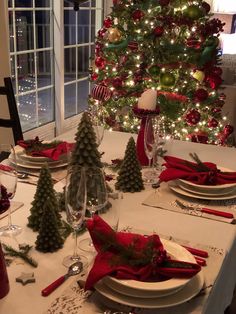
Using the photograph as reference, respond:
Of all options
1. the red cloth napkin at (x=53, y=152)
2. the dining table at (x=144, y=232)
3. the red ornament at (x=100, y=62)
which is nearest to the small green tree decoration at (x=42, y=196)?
the dining table at (x=144, y=232)

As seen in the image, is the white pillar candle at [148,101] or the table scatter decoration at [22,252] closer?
the table scatter decoration at [22,252]

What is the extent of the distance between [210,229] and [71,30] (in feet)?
12.1

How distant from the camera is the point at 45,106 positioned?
4.36 m

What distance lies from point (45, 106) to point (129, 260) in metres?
3.66

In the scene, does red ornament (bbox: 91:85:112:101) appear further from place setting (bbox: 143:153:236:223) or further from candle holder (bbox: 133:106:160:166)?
place setting (bbox: 143:153:236:223)

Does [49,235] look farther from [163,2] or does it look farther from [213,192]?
[163,2]

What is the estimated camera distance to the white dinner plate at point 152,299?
80 centimetres

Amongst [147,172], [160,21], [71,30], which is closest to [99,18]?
[71,30]

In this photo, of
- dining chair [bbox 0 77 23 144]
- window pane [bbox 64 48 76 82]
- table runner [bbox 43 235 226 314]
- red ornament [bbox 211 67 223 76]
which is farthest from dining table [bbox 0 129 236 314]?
window pane [bbox 64 48 76 82]

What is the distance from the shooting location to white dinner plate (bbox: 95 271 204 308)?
80 cm

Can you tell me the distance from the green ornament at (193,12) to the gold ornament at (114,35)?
58cm

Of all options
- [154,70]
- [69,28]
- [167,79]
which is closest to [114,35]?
[154,70]

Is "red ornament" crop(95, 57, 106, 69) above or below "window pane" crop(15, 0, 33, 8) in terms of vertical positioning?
below

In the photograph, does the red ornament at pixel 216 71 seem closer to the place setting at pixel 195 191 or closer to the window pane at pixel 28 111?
the window pane at pixel 28 111
